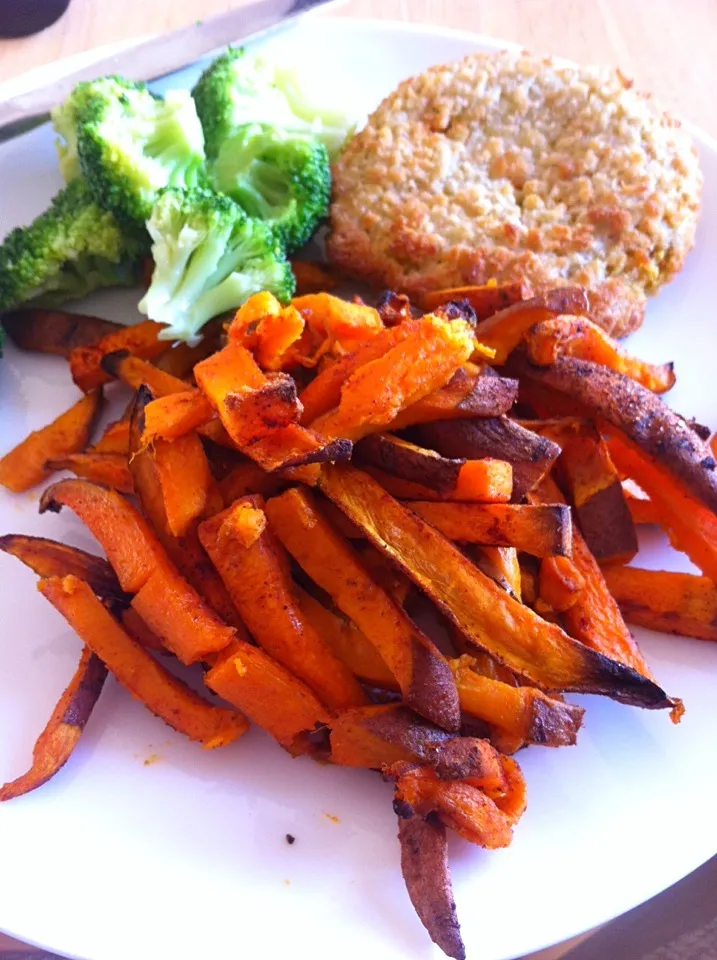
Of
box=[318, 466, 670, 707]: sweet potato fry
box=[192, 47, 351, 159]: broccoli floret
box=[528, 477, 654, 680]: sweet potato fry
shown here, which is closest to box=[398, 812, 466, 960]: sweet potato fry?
box=[318, 466, 670, 707]: sweet potato fry

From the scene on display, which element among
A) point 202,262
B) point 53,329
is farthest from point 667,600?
point 53,329

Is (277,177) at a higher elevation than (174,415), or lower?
higher

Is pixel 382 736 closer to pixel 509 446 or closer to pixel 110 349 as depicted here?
pixel 509 446

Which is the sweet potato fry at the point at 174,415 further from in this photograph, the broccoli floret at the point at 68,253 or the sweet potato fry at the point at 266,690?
the broccoli floret at the point at 68,253

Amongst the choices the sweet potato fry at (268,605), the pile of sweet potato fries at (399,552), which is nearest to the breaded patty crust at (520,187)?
the pile of sweet potato fries at (399,552)

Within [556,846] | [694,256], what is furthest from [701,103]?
[556,846]

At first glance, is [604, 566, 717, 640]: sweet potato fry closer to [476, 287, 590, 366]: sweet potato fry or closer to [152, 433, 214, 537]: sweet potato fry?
[476, 287, 590, 366]: sweet potato fry

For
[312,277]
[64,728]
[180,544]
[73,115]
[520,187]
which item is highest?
[520,187]

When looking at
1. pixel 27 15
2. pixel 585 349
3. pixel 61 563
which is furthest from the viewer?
pixel 27 15
